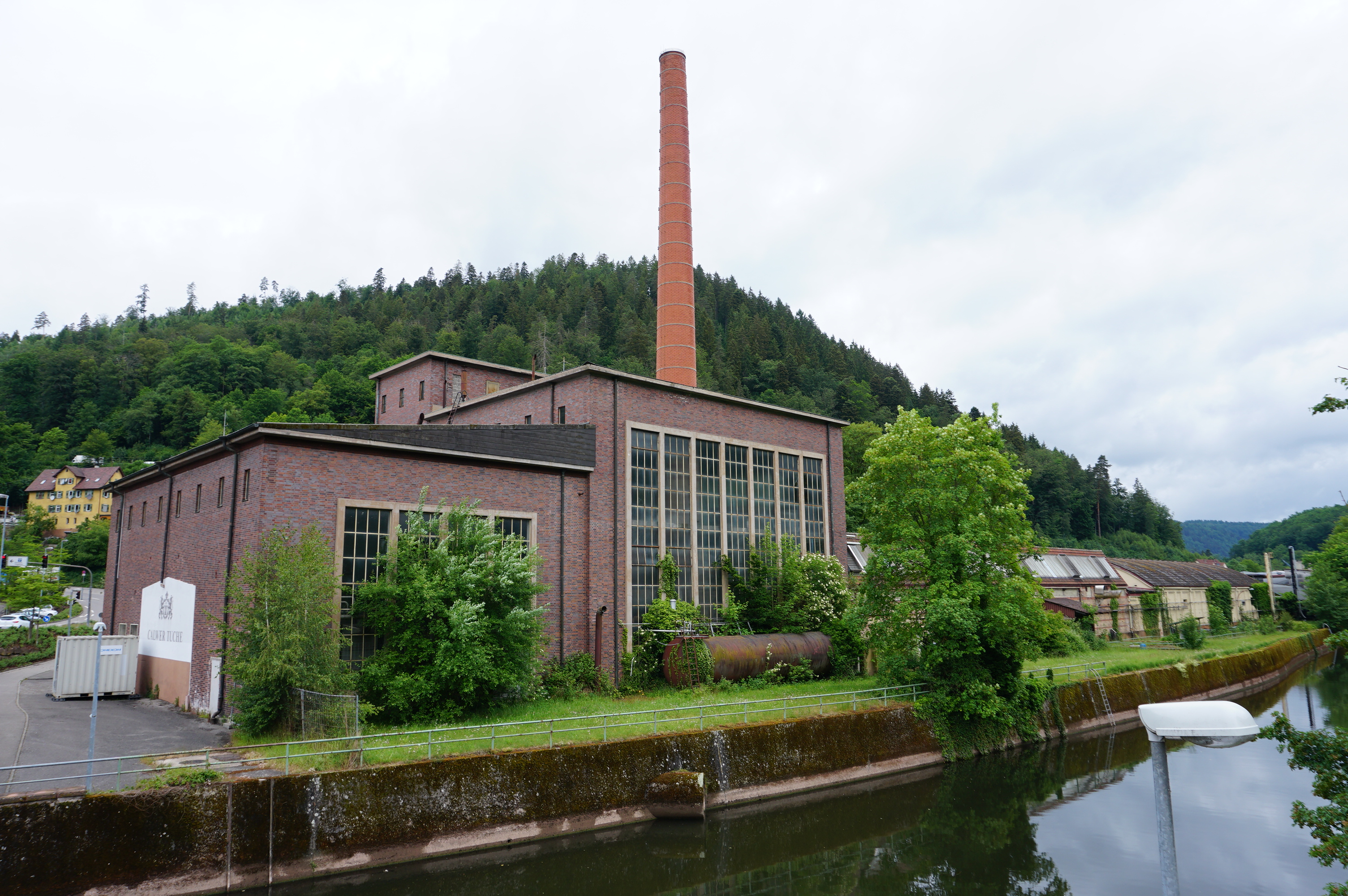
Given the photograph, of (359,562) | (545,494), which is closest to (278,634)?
(359,562)

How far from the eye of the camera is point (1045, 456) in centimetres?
12244

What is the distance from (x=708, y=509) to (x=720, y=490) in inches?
39.4

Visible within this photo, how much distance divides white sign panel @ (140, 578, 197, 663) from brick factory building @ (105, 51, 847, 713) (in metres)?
0.10

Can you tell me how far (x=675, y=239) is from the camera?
40.0 metres

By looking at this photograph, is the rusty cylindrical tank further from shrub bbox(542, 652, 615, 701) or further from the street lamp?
the street lamp

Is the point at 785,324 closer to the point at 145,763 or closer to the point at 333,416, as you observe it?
the point at 333,416

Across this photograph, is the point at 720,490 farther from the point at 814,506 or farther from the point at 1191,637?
the point at 1191,637

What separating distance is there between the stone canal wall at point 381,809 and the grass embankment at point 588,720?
55cm

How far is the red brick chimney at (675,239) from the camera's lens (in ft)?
125

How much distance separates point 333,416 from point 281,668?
287 feet

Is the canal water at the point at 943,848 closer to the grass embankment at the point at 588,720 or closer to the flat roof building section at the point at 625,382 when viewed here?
the grass embankment at the point at 588,720

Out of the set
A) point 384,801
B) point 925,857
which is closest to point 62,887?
point 384,801

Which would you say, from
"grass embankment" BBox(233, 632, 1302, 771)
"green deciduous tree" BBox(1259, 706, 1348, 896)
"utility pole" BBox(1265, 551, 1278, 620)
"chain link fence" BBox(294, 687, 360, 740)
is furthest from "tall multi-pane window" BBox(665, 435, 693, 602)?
"utility pole" BBox(1265, 551, 1278, 620)

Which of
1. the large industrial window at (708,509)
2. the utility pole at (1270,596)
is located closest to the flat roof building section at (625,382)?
the large industrial window at (708,509)
